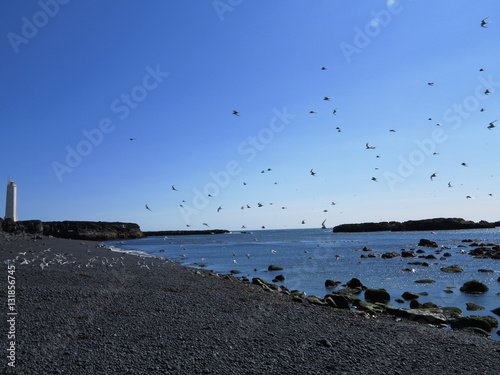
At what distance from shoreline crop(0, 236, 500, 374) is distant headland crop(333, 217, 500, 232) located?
513 feet

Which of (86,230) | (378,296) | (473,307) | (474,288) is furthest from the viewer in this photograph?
(86,230)

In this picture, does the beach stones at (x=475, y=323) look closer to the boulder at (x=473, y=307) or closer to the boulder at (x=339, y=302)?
the boulder at (x=473, y=307)

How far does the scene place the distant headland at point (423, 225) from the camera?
15012cm

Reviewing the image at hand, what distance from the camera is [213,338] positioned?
9047 mm

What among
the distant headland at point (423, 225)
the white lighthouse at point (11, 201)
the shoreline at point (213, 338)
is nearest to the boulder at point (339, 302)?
the shoreline at point (213, 338)

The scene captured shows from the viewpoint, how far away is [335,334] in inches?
392

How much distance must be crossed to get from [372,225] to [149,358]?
566 ft

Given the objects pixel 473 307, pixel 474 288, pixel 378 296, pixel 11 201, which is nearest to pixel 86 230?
pixel 11 201

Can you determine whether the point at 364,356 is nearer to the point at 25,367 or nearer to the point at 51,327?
the point at 25,367

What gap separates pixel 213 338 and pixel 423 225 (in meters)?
164

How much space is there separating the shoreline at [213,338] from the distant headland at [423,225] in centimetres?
15629

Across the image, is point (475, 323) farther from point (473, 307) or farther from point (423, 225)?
point (423, 225)

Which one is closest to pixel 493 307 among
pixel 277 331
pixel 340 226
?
pixel 277 331

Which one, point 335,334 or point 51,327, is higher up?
point 51,327
